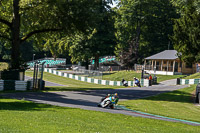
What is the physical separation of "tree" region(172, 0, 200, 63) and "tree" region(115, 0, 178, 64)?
76.8ft

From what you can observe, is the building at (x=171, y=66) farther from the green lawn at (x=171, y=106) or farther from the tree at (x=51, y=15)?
the tree at (x=51, y=15)

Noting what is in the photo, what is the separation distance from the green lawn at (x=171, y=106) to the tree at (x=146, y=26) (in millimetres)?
37785

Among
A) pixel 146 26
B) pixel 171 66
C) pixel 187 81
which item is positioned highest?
pixel 146 26

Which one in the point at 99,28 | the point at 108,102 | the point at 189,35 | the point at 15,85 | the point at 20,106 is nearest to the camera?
the point at 20,106

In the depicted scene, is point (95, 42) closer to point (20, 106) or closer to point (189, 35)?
point (189, 35)

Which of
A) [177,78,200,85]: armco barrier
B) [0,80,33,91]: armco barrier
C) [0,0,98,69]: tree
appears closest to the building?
[177,78,200,85]: armco barrier

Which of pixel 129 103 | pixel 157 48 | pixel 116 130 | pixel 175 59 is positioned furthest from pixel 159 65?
pixel 116 130

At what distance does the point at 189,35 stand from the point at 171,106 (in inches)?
714

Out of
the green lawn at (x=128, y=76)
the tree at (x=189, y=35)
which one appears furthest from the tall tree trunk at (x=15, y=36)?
the green lawn at (x=128, y=76)

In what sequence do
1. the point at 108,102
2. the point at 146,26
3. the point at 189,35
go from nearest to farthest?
the point at 108,102
the point at 189,35
the point at 146,26

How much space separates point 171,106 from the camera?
22.7 meters

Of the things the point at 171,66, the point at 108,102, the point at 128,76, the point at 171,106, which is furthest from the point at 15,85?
the point at 171,66

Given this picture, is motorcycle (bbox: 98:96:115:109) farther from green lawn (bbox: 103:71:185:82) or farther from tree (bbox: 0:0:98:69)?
green lawn (bbox: 103:71:185:82)

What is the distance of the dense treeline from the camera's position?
2909 centimetres
